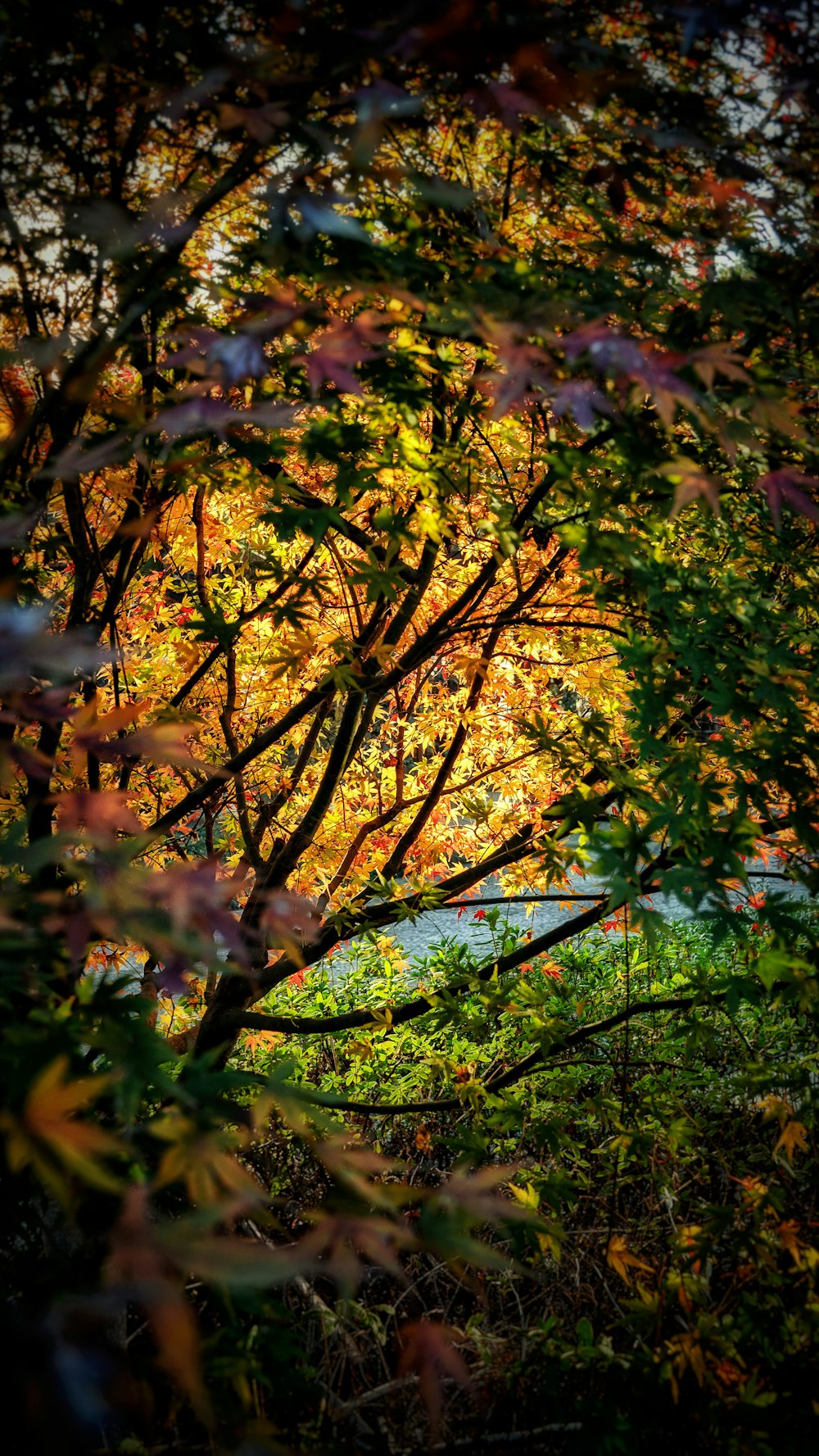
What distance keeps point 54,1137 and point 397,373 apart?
1699mm

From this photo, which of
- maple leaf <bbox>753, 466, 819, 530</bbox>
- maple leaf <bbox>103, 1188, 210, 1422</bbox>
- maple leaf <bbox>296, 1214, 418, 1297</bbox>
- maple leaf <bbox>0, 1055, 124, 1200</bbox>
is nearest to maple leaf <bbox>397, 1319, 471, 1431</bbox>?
maple leaf <bbox>296, 1214, 418, 1297</bbox>

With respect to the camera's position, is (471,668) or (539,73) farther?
(471,668)

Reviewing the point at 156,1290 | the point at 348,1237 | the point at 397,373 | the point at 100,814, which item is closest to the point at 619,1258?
the point at 348,1237

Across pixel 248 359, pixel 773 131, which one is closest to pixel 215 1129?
pixel 248 359

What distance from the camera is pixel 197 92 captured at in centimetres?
148

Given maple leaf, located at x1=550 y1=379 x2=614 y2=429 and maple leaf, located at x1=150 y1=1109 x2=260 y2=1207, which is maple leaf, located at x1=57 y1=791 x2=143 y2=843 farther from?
maple leaf, located at x1=550 y1=379 x2=614 y2=429

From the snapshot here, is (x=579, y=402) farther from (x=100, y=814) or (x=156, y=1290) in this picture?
(x=156, y=1290)

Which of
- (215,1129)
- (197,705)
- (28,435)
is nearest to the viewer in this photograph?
(215,1129)

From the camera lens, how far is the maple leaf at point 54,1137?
3.01 feet

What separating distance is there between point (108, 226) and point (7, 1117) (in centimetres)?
153

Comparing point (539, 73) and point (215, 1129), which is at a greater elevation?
point (539, 73)

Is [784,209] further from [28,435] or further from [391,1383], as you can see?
[391,1383]

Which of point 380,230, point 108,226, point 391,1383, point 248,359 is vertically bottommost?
point 391,1383

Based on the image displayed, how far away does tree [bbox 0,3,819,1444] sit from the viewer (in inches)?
55.1
